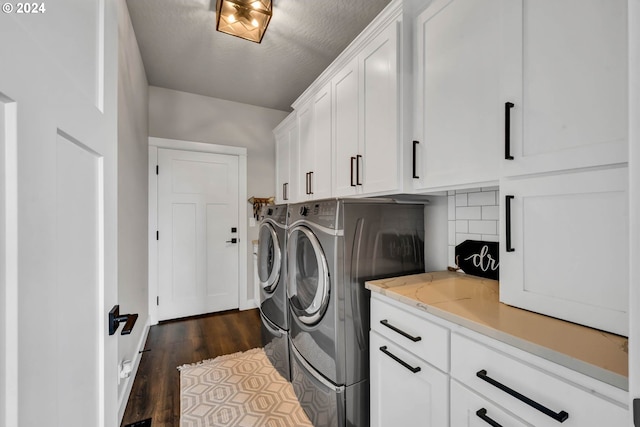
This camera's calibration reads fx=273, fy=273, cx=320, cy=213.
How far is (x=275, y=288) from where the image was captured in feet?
6.85

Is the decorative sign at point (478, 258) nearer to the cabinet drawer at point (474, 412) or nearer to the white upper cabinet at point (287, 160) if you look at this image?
the cabinet drawer at point (474, 412)

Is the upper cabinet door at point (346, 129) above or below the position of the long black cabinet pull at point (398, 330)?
above

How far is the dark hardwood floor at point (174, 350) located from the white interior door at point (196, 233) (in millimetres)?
223

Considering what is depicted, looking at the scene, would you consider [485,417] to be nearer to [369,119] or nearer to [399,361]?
[399,361]

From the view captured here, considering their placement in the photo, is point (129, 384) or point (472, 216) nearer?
point (472, 216)

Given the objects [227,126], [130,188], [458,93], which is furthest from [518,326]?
[227,126]

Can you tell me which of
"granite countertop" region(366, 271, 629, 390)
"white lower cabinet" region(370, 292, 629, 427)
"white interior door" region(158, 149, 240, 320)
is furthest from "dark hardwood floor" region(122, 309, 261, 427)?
"granite countertop" region(366, 271, 629, 390)

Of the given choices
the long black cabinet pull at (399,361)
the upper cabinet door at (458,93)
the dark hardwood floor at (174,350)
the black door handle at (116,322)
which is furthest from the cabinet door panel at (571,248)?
the dark hardwood floor at (174,350)

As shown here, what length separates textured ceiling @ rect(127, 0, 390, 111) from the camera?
6.26 feet

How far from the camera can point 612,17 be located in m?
0.79

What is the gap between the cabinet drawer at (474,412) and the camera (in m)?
0.79

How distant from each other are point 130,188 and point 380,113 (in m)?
1.89

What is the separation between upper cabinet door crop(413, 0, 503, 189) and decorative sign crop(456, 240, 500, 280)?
1.51 feet

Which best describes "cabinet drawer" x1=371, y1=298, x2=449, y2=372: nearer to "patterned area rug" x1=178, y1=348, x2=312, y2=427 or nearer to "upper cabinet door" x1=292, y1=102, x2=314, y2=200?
"patterned area rug" x1=178, y1=348, x2=312, y2=427
